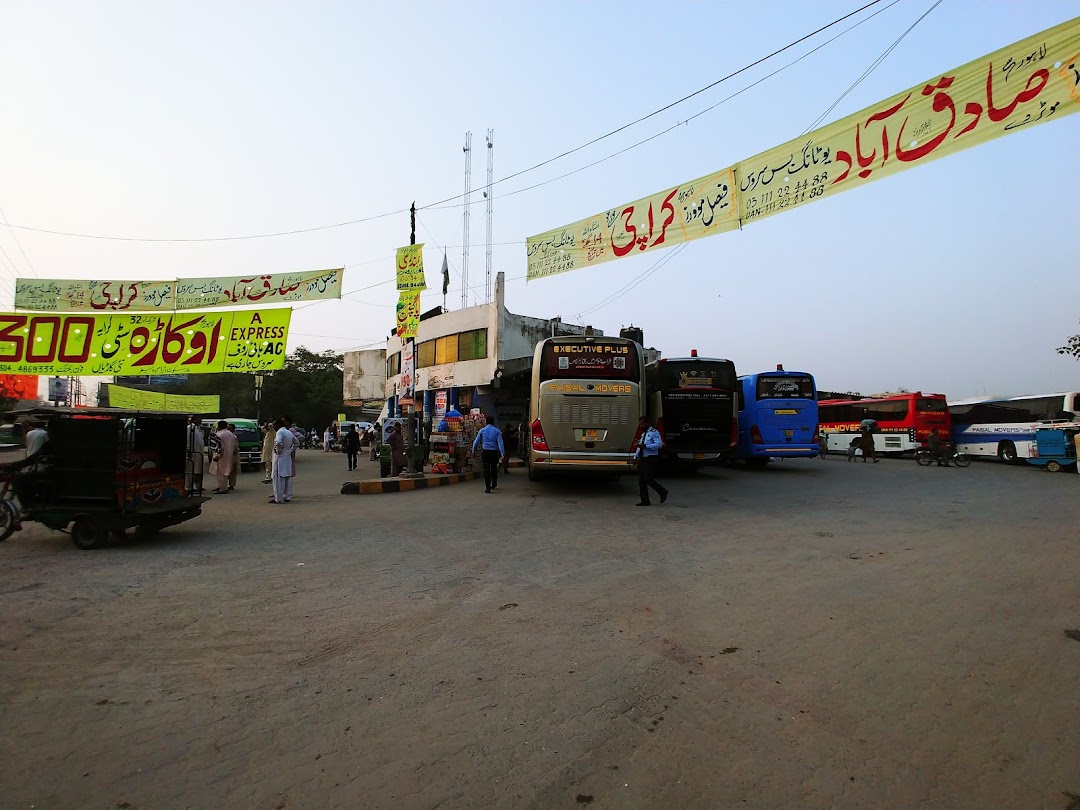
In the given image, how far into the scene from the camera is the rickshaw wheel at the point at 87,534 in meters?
7.57

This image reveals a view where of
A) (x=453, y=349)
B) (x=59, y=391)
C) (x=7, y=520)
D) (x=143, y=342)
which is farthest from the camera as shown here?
(x=59, y=391)

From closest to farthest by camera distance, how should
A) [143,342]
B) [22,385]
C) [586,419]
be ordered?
[586,419] → [143,342] → [22,385]

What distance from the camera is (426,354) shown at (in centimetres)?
3278

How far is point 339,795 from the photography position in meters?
2.59

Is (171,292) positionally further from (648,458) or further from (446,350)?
(446,350)

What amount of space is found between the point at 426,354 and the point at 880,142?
27.1 meters

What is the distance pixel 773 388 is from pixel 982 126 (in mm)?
12613

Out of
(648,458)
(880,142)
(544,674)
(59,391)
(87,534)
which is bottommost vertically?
(544,674)

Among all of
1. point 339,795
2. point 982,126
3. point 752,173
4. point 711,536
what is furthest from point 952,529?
point 339,795

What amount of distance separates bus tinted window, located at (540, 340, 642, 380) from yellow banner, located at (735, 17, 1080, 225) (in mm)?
A: 4543

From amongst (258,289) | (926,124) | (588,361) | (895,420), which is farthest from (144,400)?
(895,420)

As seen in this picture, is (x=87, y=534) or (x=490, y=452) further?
(x=490, y=452)

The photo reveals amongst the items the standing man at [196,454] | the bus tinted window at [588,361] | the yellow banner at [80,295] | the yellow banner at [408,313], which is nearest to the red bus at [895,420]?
the bus tinted window at [588,361]

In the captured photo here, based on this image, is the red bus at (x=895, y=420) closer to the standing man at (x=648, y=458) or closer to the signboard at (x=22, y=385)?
the standing man at (x=648, y=458)
